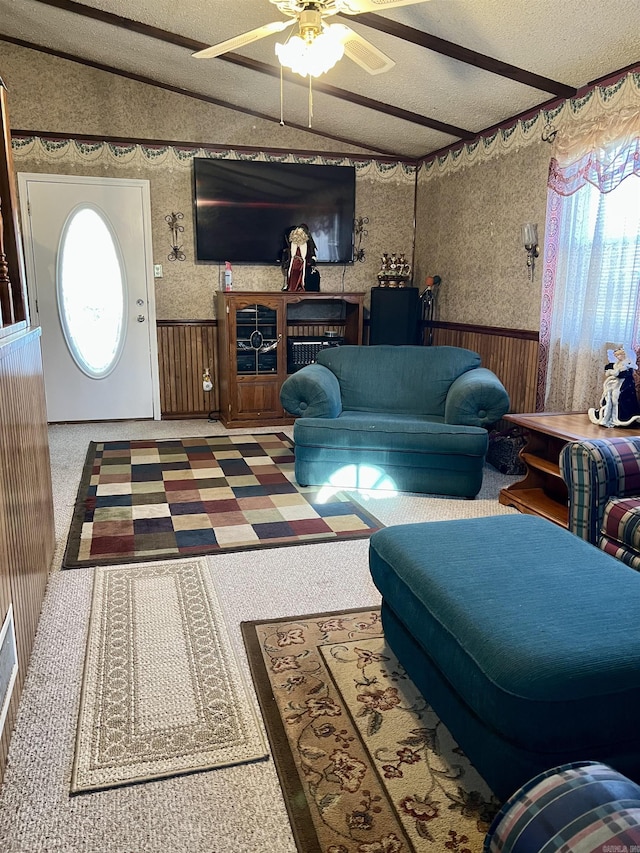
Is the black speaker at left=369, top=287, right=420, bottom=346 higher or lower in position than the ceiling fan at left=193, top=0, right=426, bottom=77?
lower

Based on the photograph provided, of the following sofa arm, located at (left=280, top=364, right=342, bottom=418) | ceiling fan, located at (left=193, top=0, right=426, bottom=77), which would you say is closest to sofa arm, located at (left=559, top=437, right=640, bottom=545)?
sofa arm, located at (left=280, top=364, right=342, bottom=418)

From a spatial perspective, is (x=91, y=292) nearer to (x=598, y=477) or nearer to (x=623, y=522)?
(x=598, y=477)

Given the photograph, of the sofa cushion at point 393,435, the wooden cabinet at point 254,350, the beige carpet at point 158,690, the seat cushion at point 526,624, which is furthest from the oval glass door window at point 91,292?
the seat cushion at point 526,624

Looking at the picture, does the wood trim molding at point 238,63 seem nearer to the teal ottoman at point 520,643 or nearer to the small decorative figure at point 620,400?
the small decorative figure at point 620,400

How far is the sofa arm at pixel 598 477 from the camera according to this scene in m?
2.33

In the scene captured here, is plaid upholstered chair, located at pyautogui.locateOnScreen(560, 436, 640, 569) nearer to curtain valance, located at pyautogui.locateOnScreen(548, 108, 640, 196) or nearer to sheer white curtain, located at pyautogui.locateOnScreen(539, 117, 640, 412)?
sheer white curtain, located at pyautogui.locateOnScreen(539, 117, 640, 412)

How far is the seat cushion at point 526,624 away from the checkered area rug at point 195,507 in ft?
3.85

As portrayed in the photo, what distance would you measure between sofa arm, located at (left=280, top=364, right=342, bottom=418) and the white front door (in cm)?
231

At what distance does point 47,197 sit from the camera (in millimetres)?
5199

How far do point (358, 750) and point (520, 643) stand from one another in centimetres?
57

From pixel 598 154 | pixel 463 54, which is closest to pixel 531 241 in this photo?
pixel 598 154

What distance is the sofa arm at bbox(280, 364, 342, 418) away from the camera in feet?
12.3

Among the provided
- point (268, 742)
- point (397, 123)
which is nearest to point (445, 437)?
point (268, 742)

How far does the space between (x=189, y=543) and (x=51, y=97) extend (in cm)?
417
